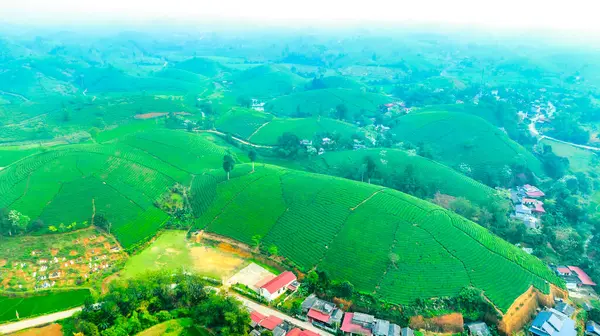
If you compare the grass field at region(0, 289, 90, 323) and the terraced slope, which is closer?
the grass field at region(0, 289, 90, 323)

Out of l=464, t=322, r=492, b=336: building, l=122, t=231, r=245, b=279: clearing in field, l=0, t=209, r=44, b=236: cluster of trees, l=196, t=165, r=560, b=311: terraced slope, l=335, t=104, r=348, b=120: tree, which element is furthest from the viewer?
l=335, t=104, r=348, b=120: tree

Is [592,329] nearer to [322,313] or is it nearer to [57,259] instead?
[322,313]

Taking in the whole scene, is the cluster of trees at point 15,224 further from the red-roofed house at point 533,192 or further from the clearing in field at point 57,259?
the red-roofed house at point 533,192

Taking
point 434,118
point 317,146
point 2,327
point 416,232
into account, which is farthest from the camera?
point 434,118

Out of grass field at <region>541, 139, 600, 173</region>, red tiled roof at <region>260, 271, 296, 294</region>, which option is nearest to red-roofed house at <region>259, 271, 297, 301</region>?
red tiled roof at <region>260, 271, 296, 294</region>

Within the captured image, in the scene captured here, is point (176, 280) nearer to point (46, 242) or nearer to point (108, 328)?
point (108, 328)

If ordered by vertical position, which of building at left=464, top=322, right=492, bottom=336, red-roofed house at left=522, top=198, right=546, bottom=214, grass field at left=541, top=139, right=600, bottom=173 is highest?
building at left=464, top=322, right=492, bottom=336

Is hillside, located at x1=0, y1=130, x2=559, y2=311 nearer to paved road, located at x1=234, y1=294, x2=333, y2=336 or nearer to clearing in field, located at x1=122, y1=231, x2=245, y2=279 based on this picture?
clearing in field, located at x1=122, y1=231, x2=245, y2=279

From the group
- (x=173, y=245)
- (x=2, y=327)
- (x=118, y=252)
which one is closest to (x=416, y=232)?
(x=173, y=245)
